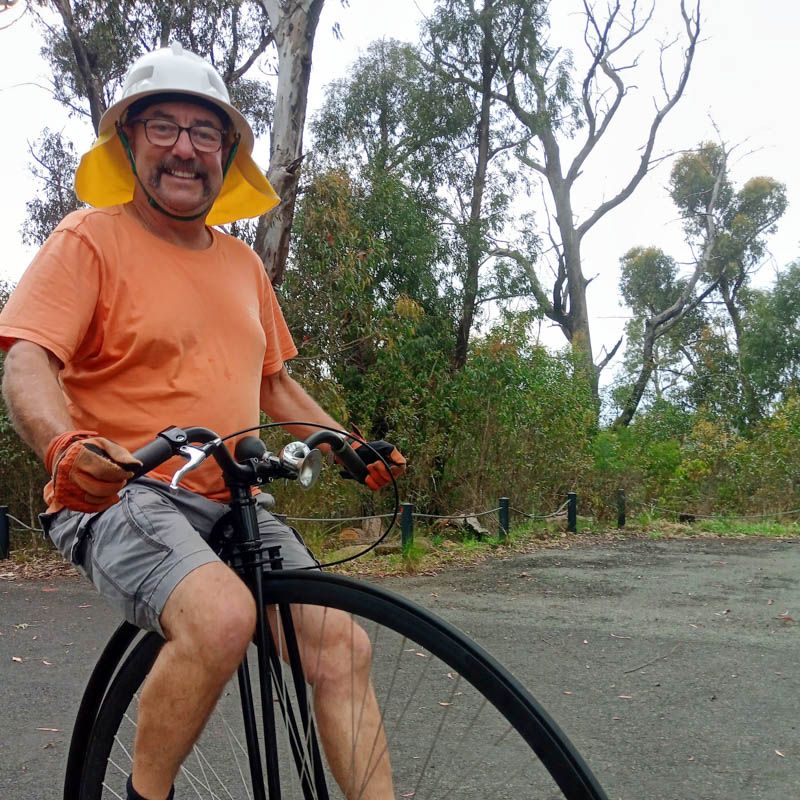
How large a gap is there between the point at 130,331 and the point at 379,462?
2.18ft

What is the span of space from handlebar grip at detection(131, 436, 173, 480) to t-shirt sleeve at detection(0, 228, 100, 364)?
17.0 inches

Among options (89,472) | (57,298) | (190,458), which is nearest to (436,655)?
(190,458)

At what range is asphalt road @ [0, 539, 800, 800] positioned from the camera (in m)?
3.52

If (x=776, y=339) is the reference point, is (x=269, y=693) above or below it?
below

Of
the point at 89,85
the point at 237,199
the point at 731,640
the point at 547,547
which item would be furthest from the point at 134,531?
the point at 89,85

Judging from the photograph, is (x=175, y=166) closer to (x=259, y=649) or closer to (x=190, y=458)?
(x=190, y=458)

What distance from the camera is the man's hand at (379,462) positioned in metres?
2.22

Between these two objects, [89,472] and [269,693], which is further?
[269,693]

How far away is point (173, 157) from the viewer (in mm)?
2158

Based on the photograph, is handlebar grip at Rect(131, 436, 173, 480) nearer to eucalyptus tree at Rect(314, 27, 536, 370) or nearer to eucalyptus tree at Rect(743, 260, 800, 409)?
eucalyptus tree at Rect(314, 27, 536, 370)

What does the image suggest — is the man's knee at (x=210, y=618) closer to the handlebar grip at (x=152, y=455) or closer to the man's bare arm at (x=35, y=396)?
the handlebar grip at (x=152, y=455)

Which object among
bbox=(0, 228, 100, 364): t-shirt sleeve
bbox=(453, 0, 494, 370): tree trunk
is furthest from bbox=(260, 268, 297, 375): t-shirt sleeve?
bbox=(453, 0, 494, 370): tree trunk

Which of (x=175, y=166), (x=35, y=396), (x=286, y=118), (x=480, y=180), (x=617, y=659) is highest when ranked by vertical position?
(x=480, y=180)

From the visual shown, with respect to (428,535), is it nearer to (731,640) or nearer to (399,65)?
(731,640)
